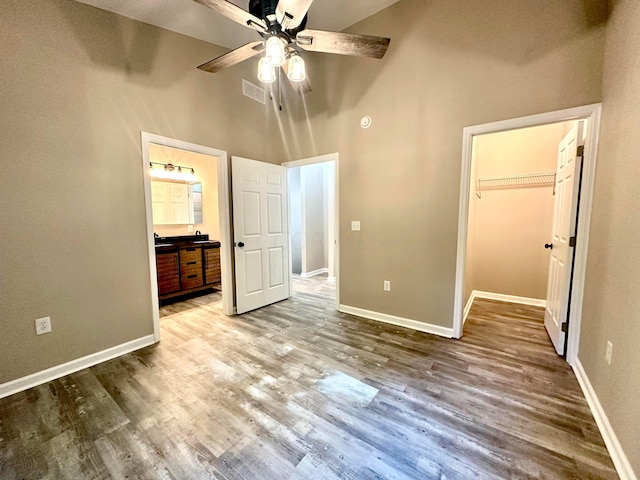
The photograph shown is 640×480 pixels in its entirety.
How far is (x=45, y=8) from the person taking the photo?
184 centimetres

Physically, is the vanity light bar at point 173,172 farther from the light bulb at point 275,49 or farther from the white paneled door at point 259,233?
the light bulb at point 275,49

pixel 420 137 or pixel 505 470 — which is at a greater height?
pixel 420 137

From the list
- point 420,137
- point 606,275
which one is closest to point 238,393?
point 606,275

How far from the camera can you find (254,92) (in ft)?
10.7

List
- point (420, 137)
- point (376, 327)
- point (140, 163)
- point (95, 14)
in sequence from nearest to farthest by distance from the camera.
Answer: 1. point (95, 14)
2. point (140, 163)
3. point (420, 137)
4. point (376, 327)

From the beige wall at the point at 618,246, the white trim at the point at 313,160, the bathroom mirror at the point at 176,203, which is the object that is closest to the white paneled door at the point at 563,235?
the beige wall at the point at 618,246

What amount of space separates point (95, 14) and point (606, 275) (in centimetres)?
419

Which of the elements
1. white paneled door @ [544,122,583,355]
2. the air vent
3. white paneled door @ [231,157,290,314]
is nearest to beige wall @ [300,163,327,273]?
white paneled door @ [231,157,290,314]

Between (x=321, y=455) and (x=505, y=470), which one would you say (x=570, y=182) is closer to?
(x=505, y=470)

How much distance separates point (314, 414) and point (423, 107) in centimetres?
276

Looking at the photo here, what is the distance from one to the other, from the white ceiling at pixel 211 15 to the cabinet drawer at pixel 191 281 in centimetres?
299

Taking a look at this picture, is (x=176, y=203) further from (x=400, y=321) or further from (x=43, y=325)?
(x=400, y=321)

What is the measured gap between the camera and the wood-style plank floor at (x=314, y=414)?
123 centimetres

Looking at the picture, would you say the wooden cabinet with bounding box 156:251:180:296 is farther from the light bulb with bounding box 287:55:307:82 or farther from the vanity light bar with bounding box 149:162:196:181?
the light bulb with bounding box 287:55:307:82
